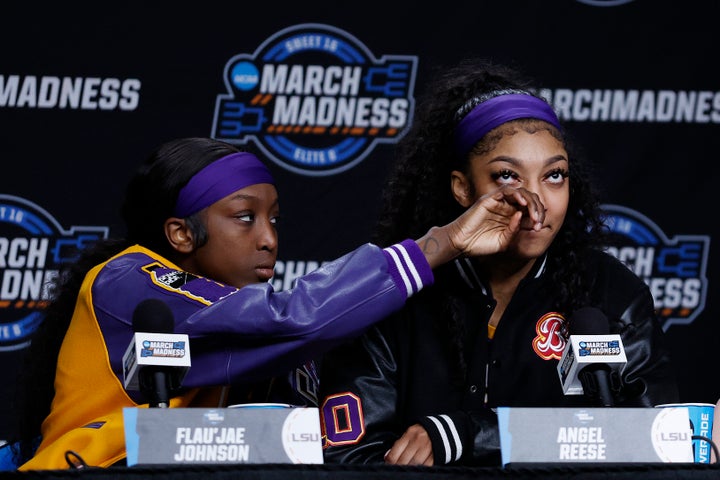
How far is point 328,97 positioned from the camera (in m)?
3.66

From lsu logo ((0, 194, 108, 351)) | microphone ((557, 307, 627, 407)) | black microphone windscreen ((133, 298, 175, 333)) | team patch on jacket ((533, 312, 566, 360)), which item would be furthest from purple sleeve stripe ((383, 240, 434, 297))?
lsu logo ((0, 194, 108, 351))

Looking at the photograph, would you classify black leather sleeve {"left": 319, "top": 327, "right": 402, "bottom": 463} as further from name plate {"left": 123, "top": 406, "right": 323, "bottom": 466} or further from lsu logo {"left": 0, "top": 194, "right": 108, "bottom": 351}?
lsu logo {"left": 0, "top": 194, "right": 108, "bottom": 351}

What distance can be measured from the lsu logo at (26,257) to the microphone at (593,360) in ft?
6.59

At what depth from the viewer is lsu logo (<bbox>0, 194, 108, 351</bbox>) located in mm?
3523

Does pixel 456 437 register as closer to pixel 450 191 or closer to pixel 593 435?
pixel 593 435

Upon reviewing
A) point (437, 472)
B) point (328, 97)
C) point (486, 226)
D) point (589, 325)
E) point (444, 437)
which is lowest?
point (437, 472)

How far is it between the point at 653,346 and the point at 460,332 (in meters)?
0.40

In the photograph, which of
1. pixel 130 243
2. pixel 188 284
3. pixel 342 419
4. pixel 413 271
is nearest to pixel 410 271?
pixel 413 271

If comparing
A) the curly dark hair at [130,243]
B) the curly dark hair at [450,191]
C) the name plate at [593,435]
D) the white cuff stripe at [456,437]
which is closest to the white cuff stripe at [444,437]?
the white cuff stripe at [456,437]

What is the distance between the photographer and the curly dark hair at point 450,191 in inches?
99.3

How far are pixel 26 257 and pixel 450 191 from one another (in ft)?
5.03

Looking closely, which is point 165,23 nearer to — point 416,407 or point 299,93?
point 299,93

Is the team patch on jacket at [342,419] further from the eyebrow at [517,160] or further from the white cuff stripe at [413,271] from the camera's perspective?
the eyebrow at [517,160]

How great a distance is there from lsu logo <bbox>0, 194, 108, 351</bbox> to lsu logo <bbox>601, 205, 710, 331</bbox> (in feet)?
5.29
